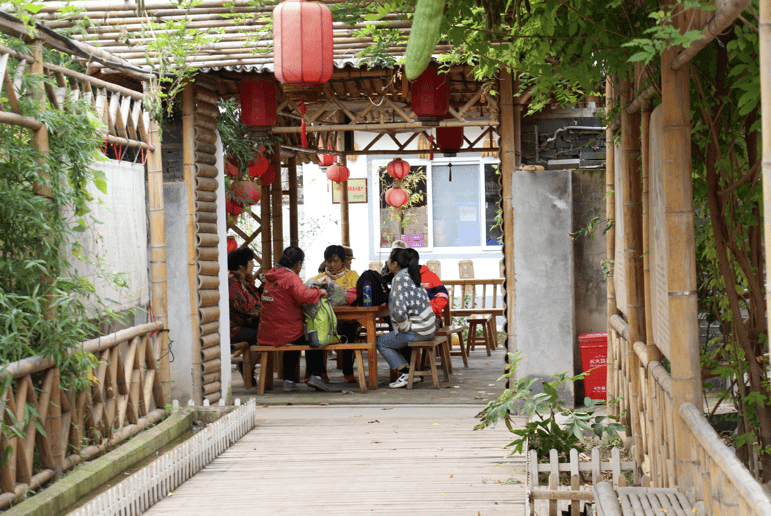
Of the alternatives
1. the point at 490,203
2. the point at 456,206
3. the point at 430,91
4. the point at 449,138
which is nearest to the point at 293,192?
the point at 449,138

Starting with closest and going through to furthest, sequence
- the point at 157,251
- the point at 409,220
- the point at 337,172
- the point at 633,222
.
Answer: the point at 633,222 → the point at 157,251 → the point at 337,172 → the point at 409,220

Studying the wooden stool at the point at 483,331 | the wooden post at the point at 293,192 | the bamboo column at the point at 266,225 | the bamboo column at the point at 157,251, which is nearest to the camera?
the bamboo column at the point at 157,251

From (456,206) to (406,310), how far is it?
359 inches

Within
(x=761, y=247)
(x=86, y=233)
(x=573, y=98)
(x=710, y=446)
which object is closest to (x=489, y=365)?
(x=573, y=98)

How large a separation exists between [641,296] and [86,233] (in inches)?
137

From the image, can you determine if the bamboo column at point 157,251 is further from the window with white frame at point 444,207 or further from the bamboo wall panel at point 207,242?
the window with white frame at point 444,207

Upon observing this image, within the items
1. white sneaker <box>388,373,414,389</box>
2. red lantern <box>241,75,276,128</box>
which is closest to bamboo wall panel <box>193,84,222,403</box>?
red lantern <box>241,75,276,128</box>

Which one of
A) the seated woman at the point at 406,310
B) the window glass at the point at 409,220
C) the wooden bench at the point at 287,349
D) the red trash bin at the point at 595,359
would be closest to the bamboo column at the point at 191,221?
the wooden bench at the point at 287,349

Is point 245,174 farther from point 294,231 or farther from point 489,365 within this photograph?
point 489,365

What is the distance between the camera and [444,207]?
676 inches

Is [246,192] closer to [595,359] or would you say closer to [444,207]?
[595,359]

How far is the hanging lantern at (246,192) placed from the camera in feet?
33.0

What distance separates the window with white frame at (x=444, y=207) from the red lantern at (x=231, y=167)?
7.14 m

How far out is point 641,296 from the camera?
4590 millimetres
